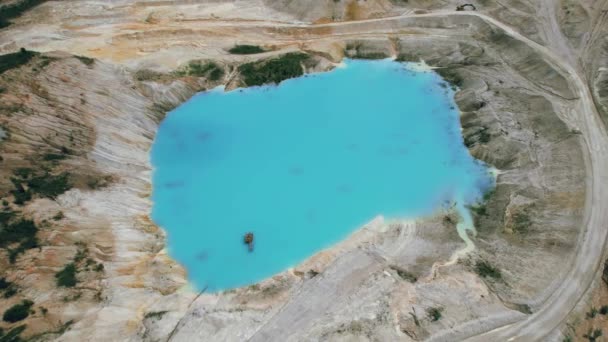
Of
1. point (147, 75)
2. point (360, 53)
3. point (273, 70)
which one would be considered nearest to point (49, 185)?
point (147, 75)

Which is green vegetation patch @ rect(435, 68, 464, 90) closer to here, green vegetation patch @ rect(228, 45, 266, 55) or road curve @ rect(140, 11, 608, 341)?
road curve @ rect(140, 11, 608, 341)

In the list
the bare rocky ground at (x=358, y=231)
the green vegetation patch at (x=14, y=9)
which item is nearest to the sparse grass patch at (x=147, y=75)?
the bare rocky ground at (x=358, y=231)

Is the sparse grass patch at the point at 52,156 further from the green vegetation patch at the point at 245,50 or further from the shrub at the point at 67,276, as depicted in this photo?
the green vegetation patch at the point at 245,50

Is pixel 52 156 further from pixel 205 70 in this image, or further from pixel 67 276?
pixel 205 70

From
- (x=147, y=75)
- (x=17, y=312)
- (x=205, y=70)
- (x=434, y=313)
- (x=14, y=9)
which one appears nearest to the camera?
(x=17, y=312)

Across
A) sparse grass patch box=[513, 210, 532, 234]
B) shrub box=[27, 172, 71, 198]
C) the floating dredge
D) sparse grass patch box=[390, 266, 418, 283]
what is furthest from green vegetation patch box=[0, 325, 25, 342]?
sparse grass patch box=[513, 210, 532, 234]

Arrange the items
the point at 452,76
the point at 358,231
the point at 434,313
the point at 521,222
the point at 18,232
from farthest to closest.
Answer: the point at 452,76 → the point at 358,231 → the point at 521,222 → the point at 18,232 → the point at 434,313
